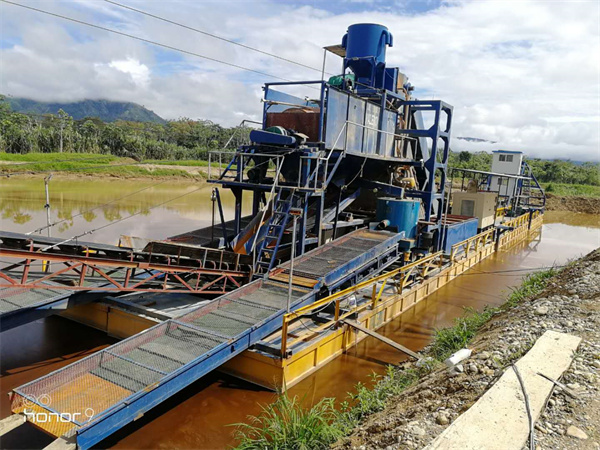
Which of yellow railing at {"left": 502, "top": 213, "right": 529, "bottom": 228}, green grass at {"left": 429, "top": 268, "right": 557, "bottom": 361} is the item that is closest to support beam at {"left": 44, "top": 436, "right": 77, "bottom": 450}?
green grass at {"left": 429, "top": 268, "right": 557, "bottom": 361}

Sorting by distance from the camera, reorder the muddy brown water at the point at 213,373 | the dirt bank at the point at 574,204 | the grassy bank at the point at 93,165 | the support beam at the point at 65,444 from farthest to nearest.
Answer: the dirt bank at the point at 574,204 → the grassy bank at the point at 93,165 → the muddy brown water at the point at 213,373 → the support beam at the point at 65,444

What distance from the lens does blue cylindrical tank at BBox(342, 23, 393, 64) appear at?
14.6m

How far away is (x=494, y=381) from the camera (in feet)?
17.6

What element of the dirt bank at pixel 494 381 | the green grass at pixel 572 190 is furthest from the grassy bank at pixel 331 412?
the green grass at pixel 572 190

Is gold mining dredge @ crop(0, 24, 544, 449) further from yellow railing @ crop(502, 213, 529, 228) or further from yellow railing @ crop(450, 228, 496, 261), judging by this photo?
yellow railing @ crop(502, 213, 529, 228)

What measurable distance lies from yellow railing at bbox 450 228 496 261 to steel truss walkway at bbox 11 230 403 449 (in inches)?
307

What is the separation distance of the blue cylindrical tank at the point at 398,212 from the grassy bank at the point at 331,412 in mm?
3696

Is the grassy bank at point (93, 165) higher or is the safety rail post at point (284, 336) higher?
the grassy bank at point (93, 165)

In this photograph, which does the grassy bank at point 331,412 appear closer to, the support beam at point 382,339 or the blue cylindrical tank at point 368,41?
the support beam at point 382,339

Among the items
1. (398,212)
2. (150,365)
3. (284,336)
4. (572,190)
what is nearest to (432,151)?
(398,212)

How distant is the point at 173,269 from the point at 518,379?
596 cm

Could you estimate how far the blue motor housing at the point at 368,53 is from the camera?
47.7 ft

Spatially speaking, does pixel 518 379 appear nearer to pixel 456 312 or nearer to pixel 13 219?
pixel 456 312

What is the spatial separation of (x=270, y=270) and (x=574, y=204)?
4837 cm
